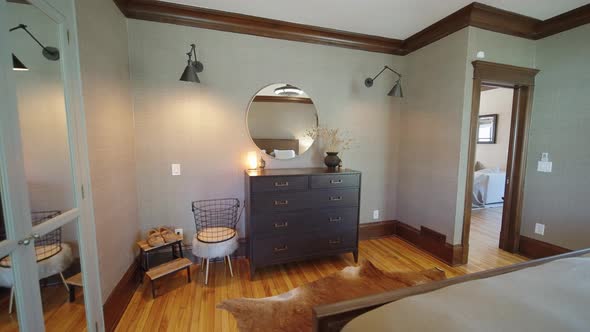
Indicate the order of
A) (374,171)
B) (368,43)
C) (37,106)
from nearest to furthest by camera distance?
(37,106) → (368,43) → (374,171)

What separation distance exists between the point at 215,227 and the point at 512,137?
12.0 ft

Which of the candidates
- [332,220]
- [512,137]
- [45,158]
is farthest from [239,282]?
[512,137]

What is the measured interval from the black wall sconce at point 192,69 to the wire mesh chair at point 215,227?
4.18 ft

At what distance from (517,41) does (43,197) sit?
4.25m

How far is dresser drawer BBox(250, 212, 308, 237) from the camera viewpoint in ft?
7.61

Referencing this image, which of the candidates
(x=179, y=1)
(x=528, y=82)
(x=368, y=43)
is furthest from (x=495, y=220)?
(x=179, y=1)

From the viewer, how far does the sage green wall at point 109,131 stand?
5.23 ft

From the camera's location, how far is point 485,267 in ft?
8.54

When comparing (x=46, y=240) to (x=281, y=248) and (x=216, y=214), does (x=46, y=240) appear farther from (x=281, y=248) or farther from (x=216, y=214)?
(x=281, y=248)

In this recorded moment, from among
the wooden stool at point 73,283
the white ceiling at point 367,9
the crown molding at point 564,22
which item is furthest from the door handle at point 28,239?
the crown molding at point 564,22

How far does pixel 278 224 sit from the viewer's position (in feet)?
7.80

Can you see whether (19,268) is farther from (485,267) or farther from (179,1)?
(485,267)

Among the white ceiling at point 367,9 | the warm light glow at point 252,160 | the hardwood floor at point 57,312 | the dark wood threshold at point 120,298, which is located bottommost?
the dark wood threshold at point 120,298

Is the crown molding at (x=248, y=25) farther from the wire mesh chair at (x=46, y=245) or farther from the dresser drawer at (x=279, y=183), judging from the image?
the wire mesh chair at (x=46, y=245)
